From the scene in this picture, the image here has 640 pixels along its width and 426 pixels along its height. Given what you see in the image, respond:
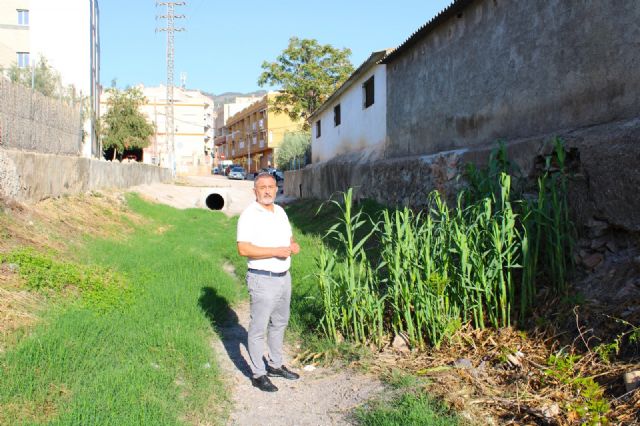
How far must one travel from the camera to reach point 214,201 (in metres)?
21.0

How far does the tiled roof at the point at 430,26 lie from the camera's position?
9.77 metres

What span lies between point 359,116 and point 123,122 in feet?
102

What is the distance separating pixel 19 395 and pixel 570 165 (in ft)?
17.2

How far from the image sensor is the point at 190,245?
36.7 ft

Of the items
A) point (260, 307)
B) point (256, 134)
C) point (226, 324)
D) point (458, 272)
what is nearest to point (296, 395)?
point (260, 307)

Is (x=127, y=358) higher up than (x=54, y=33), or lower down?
lower down

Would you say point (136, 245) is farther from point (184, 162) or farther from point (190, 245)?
point (184, 162)

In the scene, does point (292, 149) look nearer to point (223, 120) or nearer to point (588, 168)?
point (588, 168)

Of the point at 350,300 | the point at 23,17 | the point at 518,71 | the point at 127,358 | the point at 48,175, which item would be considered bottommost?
the point at 127,358

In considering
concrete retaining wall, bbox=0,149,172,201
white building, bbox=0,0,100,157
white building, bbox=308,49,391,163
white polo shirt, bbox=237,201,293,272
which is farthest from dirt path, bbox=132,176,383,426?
white building, bbox=0,0,100,157

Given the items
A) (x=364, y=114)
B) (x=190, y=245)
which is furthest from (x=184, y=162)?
(x=190, y=245)

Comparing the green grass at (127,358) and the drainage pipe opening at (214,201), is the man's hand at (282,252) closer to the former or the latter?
the green grass at (127,358)

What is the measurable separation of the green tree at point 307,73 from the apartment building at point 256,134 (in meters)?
15.7

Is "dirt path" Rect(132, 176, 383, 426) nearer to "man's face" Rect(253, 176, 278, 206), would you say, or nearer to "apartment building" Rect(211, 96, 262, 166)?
"man's face" Rect(253, 176, 278, 206)
